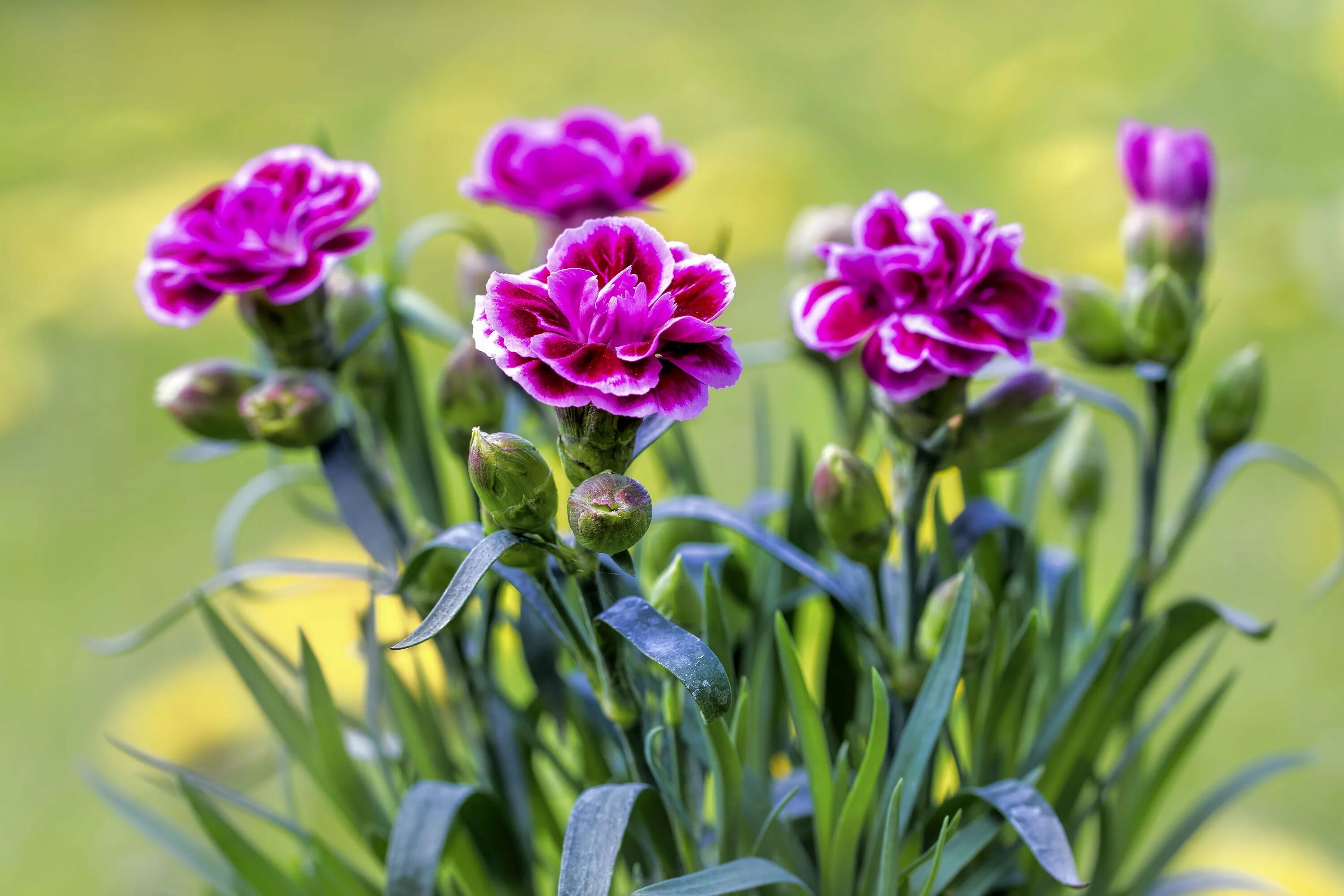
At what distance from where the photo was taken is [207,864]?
52 cm

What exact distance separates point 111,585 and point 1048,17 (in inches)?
62.9

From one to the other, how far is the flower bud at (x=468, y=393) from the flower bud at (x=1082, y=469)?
27cm

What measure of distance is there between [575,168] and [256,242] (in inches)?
5.4

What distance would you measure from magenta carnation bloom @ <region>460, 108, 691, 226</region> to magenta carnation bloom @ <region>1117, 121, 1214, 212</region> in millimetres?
196

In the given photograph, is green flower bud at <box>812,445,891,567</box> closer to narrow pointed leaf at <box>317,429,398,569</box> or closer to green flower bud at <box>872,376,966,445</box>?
green flower bud at <box>872,376,966,445</box>

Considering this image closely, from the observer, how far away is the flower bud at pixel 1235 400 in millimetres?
501

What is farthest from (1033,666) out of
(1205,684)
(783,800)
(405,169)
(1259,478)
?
(405,169)

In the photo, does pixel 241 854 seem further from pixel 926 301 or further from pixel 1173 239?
pixel 1173 239

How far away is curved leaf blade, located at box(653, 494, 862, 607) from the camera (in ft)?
1.38

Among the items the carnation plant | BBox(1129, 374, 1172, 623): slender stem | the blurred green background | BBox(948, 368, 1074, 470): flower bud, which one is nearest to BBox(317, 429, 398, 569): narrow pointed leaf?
the carnation plant

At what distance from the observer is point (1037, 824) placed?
0.39 m

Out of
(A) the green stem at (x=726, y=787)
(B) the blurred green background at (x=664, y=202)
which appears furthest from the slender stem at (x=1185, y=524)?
(B) the blurred green background at (x=664, y=202)

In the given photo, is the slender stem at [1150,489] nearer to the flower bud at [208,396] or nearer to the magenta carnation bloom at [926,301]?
the magenta carnation bloom at [926,301]

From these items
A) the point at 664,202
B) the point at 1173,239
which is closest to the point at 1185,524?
the point at 1173,239
